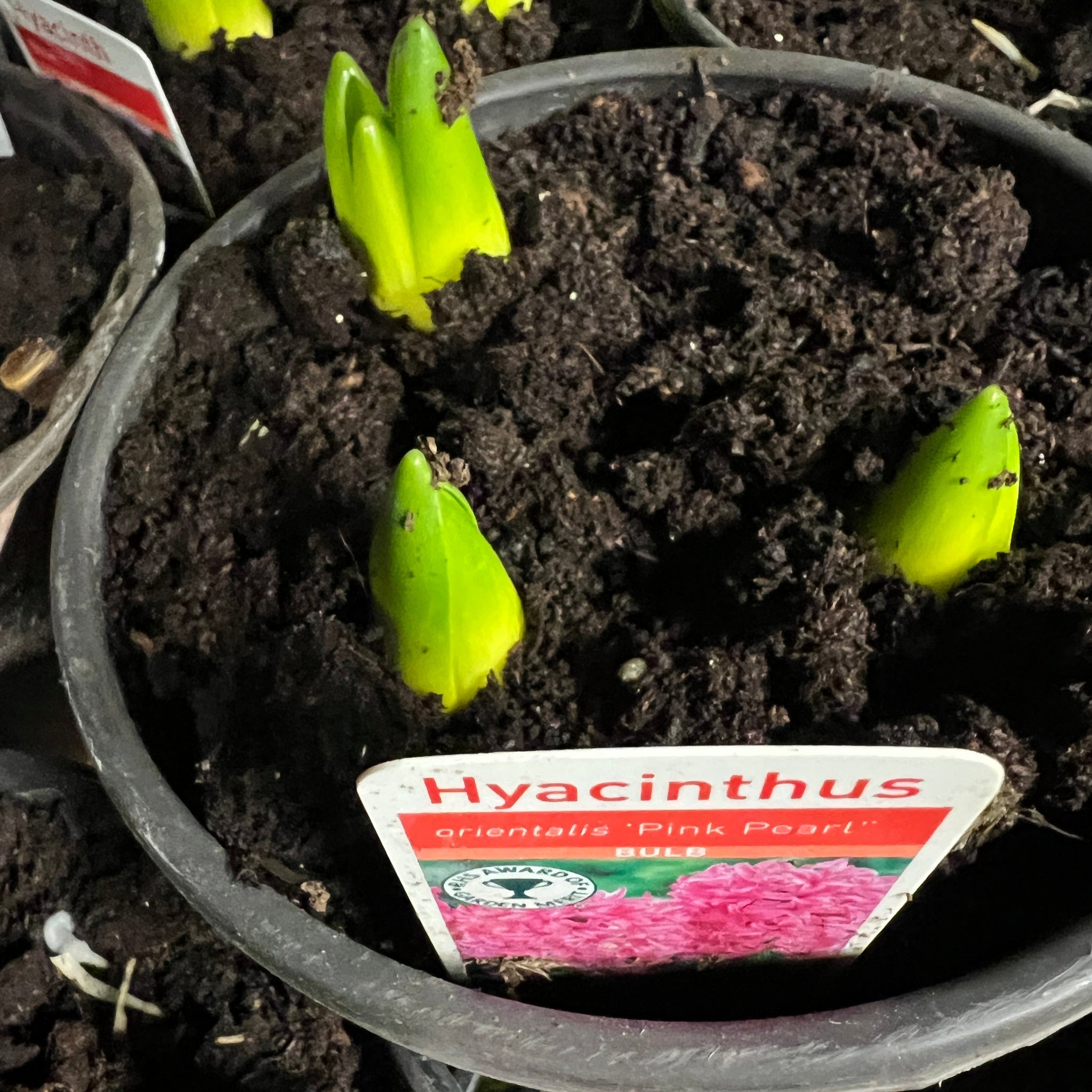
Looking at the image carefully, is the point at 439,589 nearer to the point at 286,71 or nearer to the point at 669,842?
the point at 669,842

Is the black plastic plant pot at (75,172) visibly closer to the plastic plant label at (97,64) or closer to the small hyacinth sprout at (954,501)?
the plastic plant label at (97,64)

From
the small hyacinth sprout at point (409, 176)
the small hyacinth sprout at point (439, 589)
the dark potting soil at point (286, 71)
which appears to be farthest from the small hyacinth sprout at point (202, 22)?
the small hyacinth sprout at point (439, 589)

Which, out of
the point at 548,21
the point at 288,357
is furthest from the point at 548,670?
the point at 548,21

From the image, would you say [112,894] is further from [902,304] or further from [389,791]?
[902,304]

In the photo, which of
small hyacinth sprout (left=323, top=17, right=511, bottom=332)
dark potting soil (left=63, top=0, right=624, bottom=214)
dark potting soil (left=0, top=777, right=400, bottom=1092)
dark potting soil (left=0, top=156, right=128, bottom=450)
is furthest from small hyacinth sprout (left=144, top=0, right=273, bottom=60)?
dark potting soil (left=0, top=777, right=400, bottom=1092)

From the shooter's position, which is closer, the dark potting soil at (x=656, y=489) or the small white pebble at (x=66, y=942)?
the dark potting soil at (x=656, y=489)

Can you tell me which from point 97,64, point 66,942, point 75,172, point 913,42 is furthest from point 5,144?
point 913,42

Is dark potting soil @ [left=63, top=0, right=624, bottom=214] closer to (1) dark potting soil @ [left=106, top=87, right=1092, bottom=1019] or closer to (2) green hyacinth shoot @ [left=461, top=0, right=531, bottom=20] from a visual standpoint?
(2) green hyacinth shoot @ [left=461, top=0, right=531, bottom=20]
